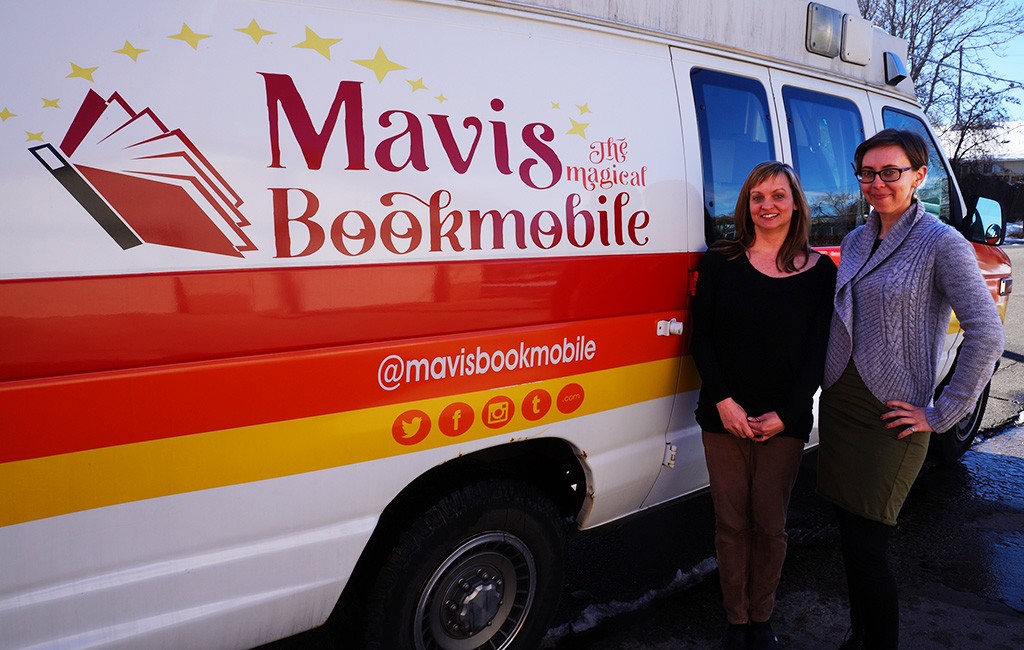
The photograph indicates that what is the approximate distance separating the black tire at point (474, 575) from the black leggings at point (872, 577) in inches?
38.8

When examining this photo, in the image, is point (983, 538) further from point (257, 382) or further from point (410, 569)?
Result: point (257, 382)

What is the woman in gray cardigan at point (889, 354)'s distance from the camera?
226 centimetres

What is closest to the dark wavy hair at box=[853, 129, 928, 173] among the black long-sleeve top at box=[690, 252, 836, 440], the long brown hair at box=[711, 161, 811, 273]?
the long brown hair at box=[711, 161, 811, 273]

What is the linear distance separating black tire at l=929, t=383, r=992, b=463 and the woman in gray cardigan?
104 inches

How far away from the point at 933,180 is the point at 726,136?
1.93 meters

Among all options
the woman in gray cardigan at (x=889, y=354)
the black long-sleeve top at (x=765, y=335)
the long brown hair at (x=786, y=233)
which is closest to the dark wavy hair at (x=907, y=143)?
the woman in gray cardigan at (x=889, y=354)

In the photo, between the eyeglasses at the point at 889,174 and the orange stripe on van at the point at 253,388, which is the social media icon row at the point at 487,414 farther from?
the eyeglasses at the point at 889,174

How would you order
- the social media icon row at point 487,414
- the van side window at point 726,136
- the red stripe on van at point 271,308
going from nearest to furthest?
the red stripe on van at point 271,308 < the social media icon row at point 487,414 < the van side window at point 726,136

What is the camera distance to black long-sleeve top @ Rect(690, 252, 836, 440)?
2492 millimetres

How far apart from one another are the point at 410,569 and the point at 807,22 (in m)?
2.77

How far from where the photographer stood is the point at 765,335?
250cm

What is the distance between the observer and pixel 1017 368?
24.3ft

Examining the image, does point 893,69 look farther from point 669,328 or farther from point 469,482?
point 469,482

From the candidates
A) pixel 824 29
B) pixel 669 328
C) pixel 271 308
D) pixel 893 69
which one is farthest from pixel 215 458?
pixel 893 69
